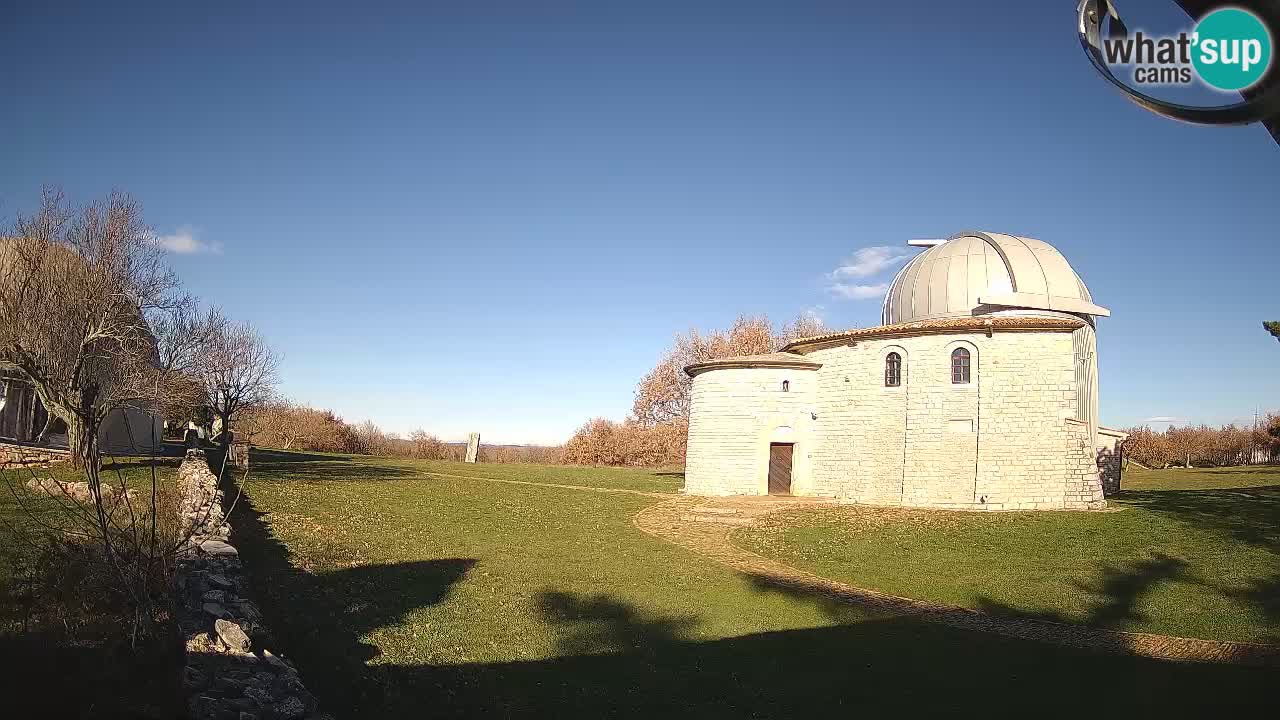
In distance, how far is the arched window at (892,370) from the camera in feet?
76.3

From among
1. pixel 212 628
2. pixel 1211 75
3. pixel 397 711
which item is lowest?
pixel 397 711

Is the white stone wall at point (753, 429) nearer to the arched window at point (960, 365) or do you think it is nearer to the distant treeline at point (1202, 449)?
the arched window at point (960, 365)

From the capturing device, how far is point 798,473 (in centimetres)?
2541

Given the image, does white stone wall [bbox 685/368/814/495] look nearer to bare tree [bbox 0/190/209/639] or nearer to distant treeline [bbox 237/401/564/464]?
bare tree [bbox 0/190/209/639]

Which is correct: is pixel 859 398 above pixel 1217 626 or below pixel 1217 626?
above

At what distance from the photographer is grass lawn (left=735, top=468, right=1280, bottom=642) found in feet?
32.4

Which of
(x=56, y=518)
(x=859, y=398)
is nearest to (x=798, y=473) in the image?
(x=859, y=398)

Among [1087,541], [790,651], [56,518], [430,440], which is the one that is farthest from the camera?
[430,440]

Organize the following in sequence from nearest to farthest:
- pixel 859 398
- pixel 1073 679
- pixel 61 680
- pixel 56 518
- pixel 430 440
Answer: pixel 61 680 → pixel 1073 679 → pixel 56 518 → pixel 859 398 → pixel 430 440

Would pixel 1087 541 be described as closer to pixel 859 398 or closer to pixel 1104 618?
pixel 1104 618

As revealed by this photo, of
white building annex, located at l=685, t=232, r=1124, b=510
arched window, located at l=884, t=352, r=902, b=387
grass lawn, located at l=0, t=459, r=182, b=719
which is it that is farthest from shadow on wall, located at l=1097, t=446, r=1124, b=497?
grass lawn, located at l=0, t=459, r=182, b=719

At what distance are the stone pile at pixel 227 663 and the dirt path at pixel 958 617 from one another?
24.6 ft

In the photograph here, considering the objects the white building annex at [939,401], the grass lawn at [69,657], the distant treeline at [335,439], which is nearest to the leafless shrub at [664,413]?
the distant treeline at [335,439]

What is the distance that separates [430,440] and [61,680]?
5129cm
